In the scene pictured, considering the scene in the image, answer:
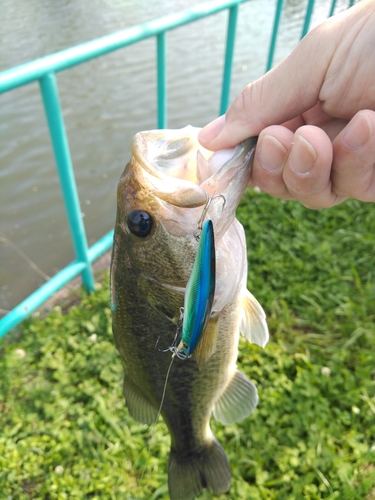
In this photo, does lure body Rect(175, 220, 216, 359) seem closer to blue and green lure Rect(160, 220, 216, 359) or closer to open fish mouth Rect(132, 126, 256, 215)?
blue and green lure Rect(160, 220, 216, 359)

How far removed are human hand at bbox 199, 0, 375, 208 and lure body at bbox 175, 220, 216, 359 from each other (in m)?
0.50

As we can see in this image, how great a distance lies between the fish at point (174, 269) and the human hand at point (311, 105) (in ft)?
0.27

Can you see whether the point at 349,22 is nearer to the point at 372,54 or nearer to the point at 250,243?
the point at 372,54

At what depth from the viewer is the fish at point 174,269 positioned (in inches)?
49.6

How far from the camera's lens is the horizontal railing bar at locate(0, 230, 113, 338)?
283 centimetres

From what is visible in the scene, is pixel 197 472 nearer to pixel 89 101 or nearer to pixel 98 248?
pixel 98 248

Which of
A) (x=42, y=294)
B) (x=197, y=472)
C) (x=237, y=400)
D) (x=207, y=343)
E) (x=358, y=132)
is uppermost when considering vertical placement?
(x=358, y=132)

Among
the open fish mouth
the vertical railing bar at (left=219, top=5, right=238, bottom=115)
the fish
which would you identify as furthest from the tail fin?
the vertical railing bar at (left=219, top=5, right=238, bottom=115)

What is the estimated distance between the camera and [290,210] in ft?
13.6

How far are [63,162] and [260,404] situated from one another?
204 centimetres

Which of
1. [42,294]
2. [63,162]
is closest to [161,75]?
[63,162]

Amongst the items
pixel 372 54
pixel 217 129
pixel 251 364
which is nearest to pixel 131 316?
pixel 217 129

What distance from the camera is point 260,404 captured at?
8.72 feet

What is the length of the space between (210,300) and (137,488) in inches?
70.3
